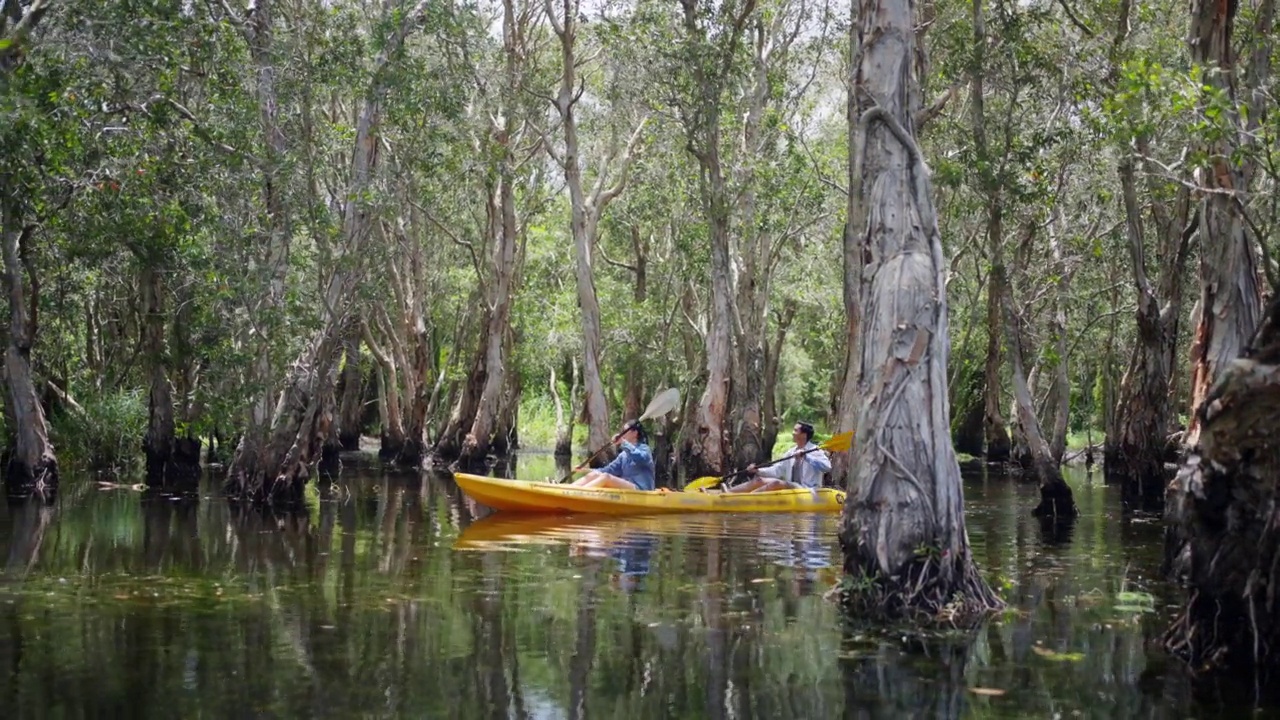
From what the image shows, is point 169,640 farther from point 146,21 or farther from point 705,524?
point 146,21

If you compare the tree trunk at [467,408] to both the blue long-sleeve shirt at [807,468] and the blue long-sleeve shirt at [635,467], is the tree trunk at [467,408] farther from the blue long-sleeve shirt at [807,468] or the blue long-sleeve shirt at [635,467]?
the blue long-sleeve shirt at [807,468]

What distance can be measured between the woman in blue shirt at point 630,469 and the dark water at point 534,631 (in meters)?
2.33

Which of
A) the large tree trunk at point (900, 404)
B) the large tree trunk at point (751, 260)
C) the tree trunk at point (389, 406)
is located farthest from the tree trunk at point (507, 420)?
the large tree trunk at point (900, 404)

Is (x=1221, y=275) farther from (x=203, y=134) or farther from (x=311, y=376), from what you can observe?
(x=203, y=134)

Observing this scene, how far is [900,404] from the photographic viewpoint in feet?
29.1

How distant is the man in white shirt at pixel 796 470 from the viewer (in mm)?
17906

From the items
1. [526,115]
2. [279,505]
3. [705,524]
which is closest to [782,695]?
[705,524]

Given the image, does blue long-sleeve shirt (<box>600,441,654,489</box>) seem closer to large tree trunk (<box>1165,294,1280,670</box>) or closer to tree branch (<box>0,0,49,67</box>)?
tree branch (<box>0,0,49,67</box>)

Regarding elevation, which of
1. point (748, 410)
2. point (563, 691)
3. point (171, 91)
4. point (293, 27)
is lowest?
point (563, 691)

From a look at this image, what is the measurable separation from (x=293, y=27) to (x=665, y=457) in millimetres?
16551

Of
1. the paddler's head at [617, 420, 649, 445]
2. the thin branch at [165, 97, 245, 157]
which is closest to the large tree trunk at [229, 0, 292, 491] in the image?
the thin branch at [165, 97, 245, 157]

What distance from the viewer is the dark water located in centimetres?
677

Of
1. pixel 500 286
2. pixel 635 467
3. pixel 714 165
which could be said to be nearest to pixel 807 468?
pixel 635 467

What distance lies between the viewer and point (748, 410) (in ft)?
87.6
